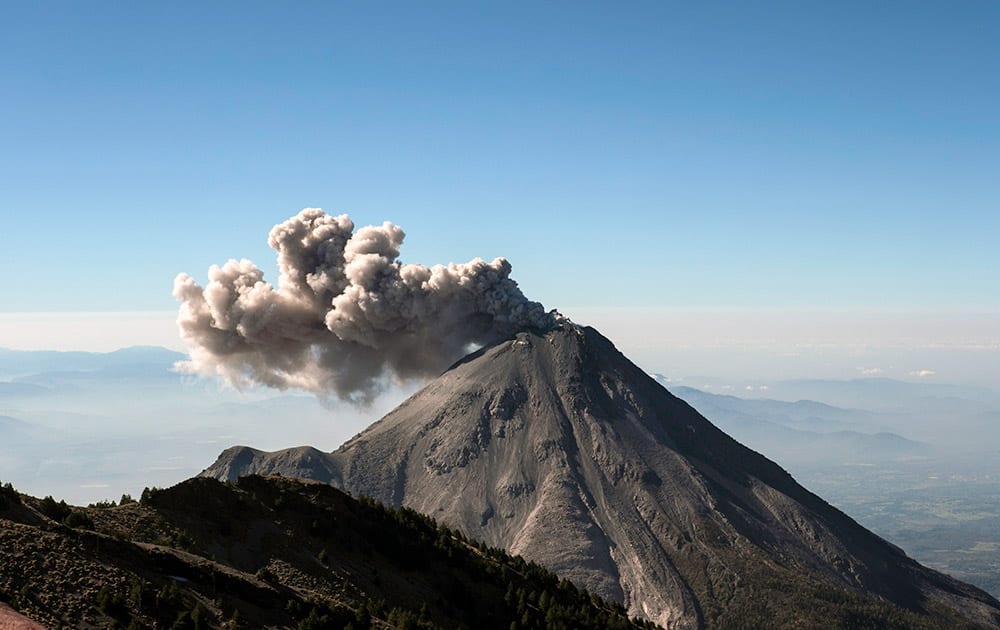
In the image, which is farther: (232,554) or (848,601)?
(848,601)

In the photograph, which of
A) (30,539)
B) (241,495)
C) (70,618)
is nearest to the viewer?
(70,618)

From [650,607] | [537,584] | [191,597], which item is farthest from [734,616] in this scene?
[191,597]

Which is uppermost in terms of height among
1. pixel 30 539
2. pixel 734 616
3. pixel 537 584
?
pixel 30 539

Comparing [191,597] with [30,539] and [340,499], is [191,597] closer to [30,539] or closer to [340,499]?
[30,539]

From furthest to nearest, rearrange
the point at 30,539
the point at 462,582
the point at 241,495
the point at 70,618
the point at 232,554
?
the point at 462,582, the point at 241,495, the point at 232,554, the point at 30,539, the point at 70,618

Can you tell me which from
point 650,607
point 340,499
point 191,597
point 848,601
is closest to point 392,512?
point 340,499

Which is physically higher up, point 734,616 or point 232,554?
point 232,554
